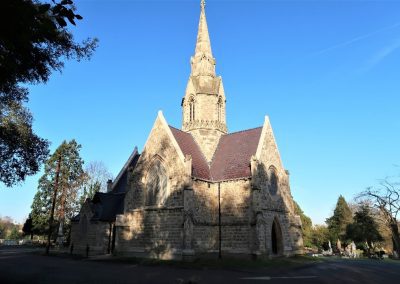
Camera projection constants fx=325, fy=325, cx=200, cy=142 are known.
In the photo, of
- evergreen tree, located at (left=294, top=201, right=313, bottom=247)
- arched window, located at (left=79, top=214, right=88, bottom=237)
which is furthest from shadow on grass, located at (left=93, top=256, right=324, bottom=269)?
evergreen tree, located at (left=294, top=201, right=313, bottom=247)

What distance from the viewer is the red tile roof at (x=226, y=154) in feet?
87.4

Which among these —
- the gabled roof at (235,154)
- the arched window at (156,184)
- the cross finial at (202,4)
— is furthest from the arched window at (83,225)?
the cross finial at (202,4)

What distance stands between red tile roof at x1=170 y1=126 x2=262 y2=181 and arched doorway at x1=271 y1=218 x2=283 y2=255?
5.19 metres

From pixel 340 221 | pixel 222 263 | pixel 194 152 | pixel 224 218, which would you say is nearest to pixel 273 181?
pixel 224 218

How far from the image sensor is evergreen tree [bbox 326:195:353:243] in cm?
5047

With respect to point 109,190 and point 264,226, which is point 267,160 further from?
point 109,190

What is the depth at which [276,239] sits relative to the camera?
87.6 ft

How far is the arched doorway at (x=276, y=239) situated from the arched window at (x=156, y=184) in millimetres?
9413

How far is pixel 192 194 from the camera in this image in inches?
960

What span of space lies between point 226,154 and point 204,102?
638 cm

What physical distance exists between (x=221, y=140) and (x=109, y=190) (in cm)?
1382

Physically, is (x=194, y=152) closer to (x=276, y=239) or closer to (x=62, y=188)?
(x=276, y=239)

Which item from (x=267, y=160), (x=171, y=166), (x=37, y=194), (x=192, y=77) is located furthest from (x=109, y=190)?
(x=37, y=194)

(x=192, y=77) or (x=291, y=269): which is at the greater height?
(x=192, y=77)
